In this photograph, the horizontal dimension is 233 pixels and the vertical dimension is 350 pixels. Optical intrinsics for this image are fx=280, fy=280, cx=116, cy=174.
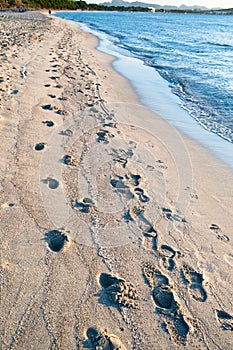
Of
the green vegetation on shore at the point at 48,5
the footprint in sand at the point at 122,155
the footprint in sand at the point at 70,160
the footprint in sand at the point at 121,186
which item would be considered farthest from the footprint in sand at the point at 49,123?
the green vegetation on shore at the point at 48,5

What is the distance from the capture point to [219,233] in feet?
12.9

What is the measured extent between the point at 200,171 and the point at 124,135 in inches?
75.6

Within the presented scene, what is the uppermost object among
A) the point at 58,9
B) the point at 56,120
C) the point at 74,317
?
the point at 58,9

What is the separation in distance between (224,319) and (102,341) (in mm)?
1260

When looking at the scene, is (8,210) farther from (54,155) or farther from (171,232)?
(171,232)

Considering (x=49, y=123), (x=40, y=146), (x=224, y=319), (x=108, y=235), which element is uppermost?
(x=49, y=123)

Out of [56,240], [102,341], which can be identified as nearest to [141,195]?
[56,240]

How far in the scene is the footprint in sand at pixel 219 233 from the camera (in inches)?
152

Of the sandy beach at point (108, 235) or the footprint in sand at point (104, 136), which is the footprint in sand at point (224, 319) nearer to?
the sandy beach at point (108, 235)

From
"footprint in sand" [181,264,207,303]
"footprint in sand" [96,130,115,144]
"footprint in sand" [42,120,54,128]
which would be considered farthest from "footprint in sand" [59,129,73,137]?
"footprint in sand" [181,264,207,303]

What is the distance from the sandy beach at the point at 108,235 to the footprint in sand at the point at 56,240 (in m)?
0.01

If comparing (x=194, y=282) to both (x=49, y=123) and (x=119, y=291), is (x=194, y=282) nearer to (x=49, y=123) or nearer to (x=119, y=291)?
(x=119, y=291)

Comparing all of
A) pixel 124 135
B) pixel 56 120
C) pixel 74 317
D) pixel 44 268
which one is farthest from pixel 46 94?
pixel 74 317

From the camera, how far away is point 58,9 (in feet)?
338
